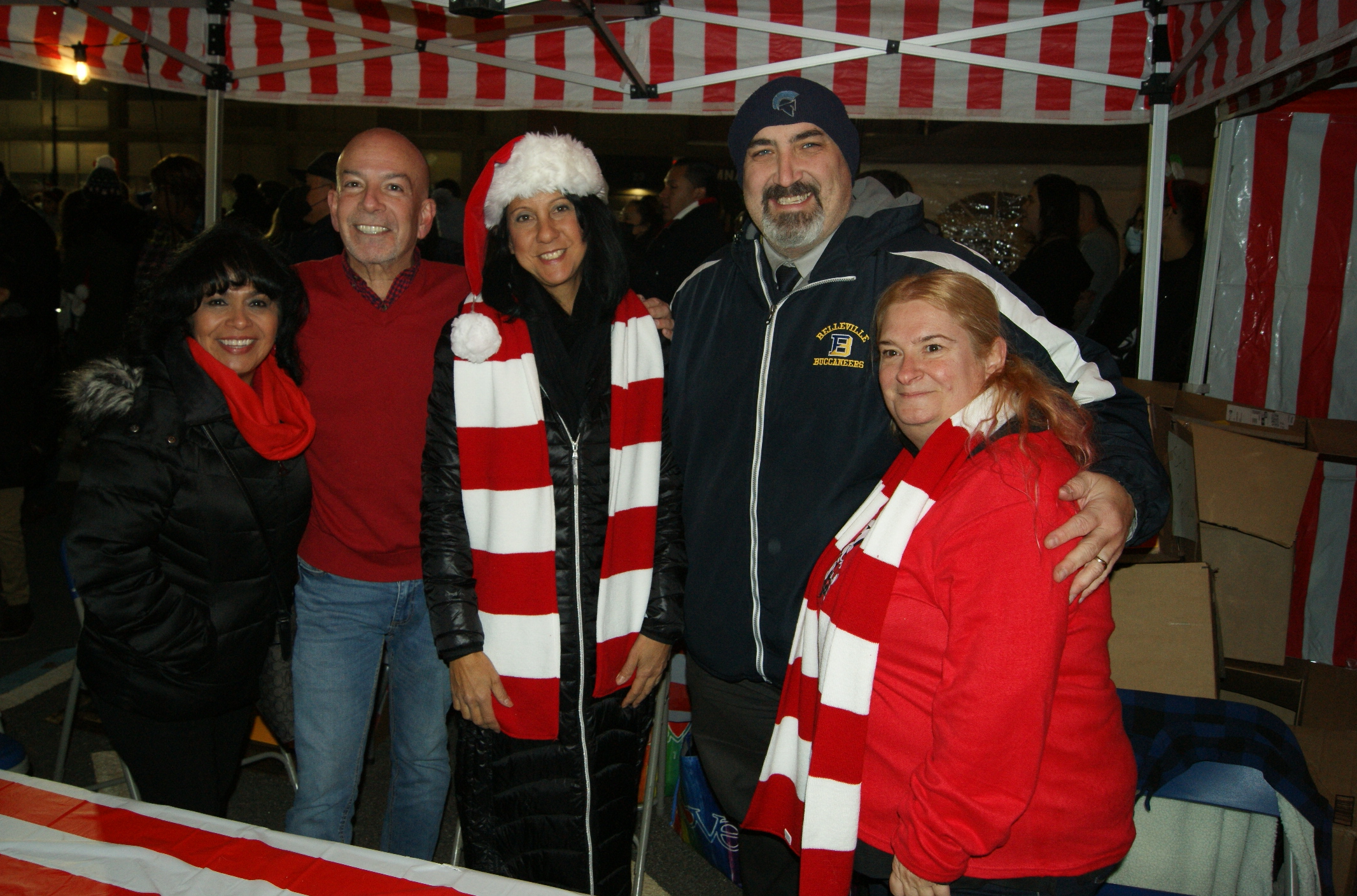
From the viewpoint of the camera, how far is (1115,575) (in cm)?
281

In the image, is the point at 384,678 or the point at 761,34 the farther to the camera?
the point at 761,34

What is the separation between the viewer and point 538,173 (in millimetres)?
2086

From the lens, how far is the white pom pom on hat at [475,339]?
196cm

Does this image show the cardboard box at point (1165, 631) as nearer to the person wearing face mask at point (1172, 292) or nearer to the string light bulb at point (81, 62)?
the person wearing face mask at point (1172, 292)

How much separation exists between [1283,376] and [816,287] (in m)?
3.52

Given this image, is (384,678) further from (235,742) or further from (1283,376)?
(1283,376)

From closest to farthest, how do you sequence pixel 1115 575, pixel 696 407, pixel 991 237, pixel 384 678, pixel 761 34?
pixel 696 407, pixel 1115 575, pixel 384 678, pixel 761 34, pixel 991 237

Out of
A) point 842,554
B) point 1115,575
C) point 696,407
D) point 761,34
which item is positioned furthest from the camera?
point 761,34

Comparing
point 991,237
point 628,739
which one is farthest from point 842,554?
point 991,237

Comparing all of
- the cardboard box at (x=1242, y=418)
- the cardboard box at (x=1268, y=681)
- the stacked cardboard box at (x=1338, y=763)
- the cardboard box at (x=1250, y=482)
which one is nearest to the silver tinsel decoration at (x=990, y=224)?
the cardboard box at (x=1242, y=418)

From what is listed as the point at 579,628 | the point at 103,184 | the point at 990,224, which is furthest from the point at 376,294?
the point at 990,224

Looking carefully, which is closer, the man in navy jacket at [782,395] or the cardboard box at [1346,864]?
the man in navy jacket at [782,395]

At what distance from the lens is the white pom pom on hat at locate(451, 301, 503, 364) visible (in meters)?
1.96

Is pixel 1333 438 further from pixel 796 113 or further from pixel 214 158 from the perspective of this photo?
pixel 214 158
